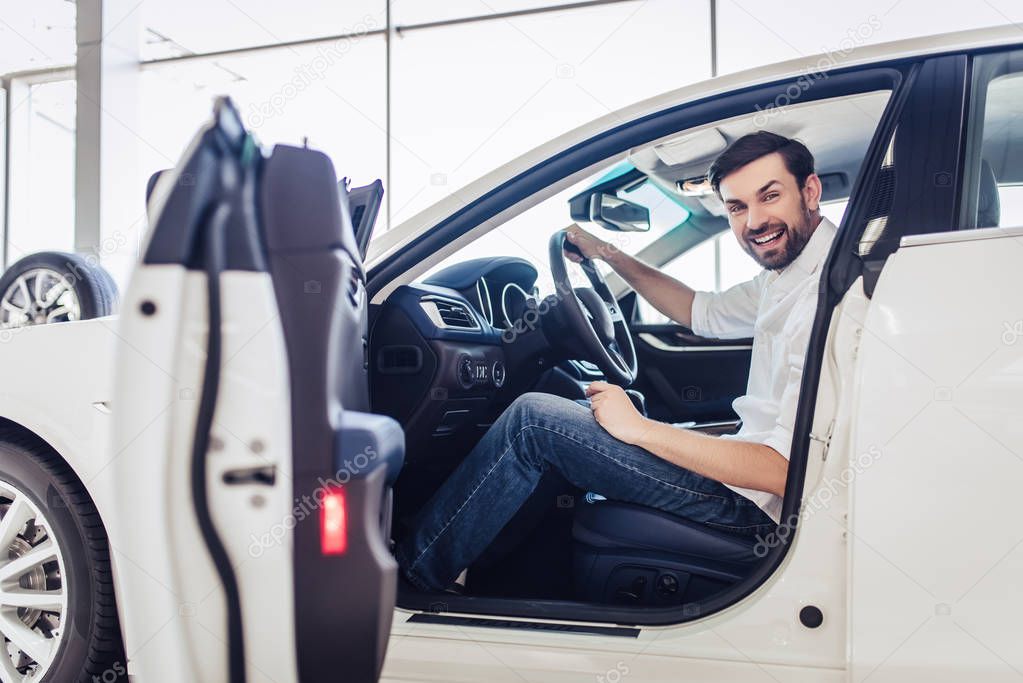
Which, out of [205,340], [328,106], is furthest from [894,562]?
[328,106]

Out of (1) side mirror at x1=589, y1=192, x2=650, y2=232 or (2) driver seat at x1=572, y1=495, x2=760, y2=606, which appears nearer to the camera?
(2) driver seat at x1=572, y1=495, x2=760, y2=606

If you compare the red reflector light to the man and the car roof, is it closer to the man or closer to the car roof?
the man

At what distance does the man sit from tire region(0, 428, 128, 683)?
547 mm

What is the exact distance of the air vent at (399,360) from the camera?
5.10 feet

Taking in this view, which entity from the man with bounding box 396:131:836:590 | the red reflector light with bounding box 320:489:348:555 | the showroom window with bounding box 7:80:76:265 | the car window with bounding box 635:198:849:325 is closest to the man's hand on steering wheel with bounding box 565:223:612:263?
the man with bounding box 396:131:836:590

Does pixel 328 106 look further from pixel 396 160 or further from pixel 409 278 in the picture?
pixel 409 278

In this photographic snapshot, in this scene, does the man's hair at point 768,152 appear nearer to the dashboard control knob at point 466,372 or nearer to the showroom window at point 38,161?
the dashboard control knob at point 466,372

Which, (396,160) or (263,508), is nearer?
(263,508)

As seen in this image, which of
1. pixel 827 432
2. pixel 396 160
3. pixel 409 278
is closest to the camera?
pixel 827 432

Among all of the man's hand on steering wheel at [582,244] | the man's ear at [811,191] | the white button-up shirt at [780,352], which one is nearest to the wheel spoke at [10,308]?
the man's hand on steering wheel at [582,244]

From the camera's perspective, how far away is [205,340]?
0.91 m

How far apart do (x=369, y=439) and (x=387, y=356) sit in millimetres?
644

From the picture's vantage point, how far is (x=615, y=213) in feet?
6.40

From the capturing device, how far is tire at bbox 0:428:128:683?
1.34 metres
